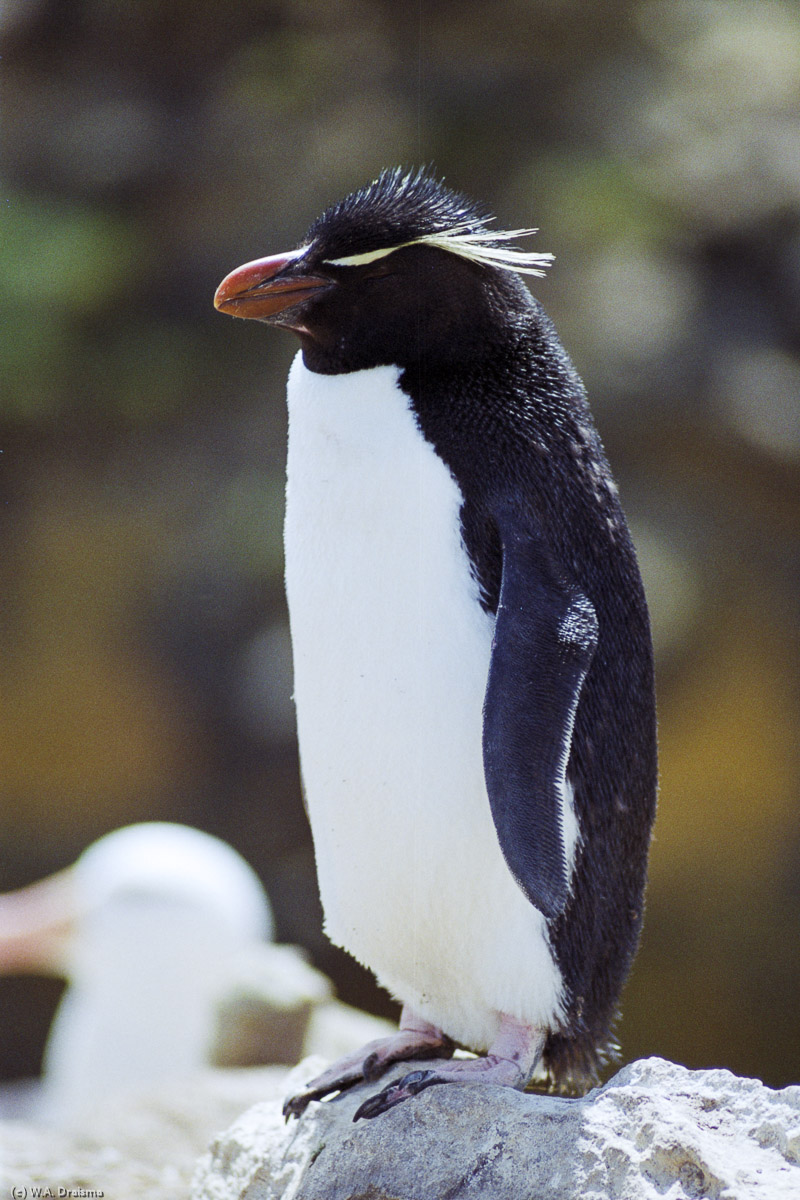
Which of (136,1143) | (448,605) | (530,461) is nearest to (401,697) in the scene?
(448,605)

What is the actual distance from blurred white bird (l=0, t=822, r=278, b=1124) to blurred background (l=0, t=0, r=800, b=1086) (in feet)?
3.46

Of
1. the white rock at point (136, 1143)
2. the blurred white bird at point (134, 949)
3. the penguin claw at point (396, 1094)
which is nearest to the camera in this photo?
the penguin claw at point (396, 1094)

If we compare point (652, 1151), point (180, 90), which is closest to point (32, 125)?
point (180, 90)

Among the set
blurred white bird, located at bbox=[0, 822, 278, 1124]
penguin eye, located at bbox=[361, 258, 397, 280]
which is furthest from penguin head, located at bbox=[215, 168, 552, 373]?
blurred white bird, located at bbox=[0, 822, 278, 1124]

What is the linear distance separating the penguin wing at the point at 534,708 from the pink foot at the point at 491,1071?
0.73 feet

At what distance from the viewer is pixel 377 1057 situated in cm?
157

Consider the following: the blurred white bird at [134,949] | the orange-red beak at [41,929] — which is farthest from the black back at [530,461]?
the orange-red beak at [41,929]

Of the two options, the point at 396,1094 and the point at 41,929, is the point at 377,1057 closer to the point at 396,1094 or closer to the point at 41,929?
the point at 396,1094

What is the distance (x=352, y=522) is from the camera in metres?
1.51

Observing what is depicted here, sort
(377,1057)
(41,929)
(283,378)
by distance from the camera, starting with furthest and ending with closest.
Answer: (283,378) → (41,929) → (377,1057)

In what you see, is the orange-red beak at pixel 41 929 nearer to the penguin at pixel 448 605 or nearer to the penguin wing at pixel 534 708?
the penguin at pixel 448 605

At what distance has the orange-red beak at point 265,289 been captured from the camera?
4.96 ft

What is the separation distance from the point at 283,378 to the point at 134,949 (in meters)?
2.31

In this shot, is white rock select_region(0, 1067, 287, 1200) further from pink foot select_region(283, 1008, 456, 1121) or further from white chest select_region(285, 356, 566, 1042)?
white chest select_region(285, 356, 566, 1042)
